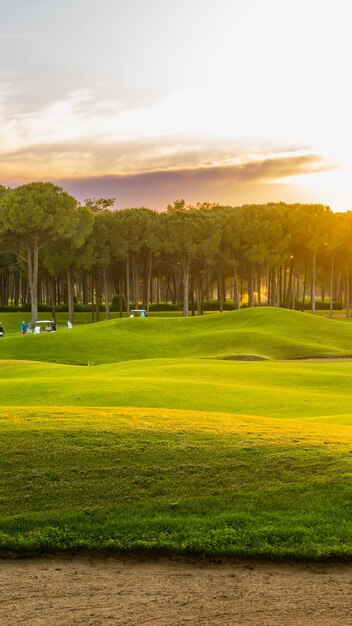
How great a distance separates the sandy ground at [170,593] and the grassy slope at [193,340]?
140 ft

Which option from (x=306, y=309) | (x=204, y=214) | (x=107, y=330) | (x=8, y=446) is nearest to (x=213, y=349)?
(x=107, y=330)

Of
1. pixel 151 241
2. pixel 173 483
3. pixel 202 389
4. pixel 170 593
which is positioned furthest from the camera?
pixel 151 241

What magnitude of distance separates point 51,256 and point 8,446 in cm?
8692

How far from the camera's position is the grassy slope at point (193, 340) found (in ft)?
181

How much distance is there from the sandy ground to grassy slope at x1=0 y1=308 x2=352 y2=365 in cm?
4266

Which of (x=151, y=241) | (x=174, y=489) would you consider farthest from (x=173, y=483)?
(x=151, y=241)

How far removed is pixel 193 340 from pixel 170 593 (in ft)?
173

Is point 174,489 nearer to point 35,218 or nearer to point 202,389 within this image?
point 202,389

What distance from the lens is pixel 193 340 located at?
61750 millimetres

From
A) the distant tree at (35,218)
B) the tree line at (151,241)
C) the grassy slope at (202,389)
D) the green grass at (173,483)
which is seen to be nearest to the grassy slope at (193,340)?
the grassy slope at (202,389)

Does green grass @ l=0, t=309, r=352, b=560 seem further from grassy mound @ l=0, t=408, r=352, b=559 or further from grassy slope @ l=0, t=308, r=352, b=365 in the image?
grassy slope @ l=0, t=308, r=352, b=365

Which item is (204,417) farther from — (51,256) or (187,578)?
(51,256)

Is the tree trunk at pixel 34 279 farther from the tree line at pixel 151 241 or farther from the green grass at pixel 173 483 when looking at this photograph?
the green grass at pixel 173 483

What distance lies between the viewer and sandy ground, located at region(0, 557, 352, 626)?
330 inches
